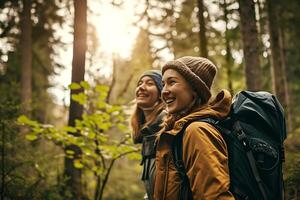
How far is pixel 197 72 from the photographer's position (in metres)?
3.04

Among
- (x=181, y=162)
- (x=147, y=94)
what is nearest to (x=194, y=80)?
(x=181, y=162)

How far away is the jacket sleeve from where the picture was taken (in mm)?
2361

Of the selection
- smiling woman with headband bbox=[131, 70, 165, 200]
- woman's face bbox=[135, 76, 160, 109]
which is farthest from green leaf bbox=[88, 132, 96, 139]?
woman's face bbox=[135, 76, 160, 109]

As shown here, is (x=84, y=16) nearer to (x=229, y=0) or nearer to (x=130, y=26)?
(x=229, y=0)

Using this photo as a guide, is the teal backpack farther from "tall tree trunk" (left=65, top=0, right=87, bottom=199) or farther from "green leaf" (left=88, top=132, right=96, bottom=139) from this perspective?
"tall tree trunk" (left=65, top=0, right=87, bottom=199)

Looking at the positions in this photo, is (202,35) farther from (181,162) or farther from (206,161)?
(206,161)

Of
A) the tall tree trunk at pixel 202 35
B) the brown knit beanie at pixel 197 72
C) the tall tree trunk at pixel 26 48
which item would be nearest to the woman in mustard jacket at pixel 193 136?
the brown knit beanie at pixel 197 72

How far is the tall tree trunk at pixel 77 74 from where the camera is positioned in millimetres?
6527

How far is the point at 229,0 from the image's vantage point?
27.4ft

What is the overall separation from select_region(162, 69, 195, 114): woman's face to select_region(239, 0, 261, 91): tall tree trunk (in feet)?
12.9

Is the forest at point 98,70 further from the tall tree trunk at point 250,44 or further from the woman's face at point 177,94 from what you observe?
the woman's face at point 177,94

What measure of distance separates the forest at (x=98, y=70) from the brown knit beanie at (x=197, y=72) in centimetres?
241

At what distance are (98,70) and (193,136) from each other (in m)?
6.05

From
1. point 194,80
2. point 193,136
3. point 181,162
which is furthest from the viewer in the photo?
point 194,80
